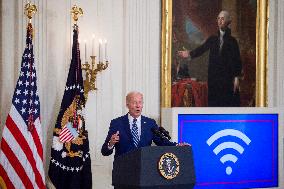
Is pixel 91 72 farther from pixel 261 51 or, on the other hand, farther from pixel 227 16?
pixel 261 51

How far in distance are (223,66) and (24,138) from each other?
2984mm

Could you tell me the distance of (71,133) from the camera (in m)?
4.74

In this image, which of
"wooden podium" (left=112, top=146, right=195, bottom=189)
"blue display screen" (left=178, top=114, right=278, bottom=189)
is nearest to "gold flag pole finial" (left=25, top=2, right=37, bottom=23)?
"blue display screen" (left=178, top=114, right=278, bottom=189)

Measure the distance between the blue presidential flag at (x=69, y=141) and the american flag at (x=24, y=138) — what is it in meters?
0.19

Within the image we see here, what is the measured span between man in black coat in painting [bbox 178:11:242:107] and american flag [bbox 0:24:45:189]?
242 centimetres

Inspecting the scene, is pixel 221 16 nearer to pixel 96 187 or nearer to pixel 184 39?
pixel 184 39

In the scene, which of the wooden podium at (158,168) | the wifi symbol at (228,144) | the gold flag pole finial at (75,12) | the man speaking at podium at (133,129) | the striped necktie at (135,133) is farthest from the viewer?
the wifi symbol at (228,144)

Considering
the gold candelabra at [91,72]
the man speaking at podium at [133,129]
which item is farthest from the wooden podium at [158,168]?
the gold candelabra at [91,72]

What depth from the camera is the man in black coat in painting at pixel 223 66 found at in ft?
19.9

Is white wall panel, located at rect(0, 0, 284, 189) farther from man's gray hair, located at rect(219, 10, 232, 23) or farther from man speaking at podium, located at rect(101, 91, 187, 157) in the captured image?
man speaking at podium, located at rect(101, 91, 187, 157)

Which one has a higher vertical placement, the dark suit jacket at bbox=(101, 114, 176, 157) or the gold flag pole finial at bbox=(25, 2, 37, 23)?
the gold flag pole finial at bbox=(25, 2, 37, 23)

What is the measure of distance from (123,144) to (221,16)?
2862mm

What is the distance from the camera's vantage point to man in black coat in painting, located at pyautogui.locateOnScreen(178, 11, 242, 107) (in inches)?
239

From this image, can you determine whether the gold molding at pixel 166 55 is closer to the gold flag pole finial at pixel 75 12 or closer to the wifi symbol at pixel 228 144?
the wifi symbol at pixel 228 144
